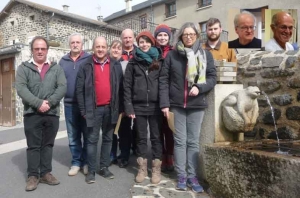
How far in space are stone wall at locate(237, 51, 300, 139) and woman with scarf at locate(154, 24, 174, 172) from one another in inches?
41.7

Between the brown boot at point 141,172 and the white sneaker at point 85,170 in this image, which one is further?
the white sneaker at point 85,170

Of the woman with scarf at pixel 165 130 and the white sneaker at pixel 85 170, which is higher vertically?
the woman with scarf at pixel 165 130

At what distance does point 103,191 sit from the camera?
3.27 meters

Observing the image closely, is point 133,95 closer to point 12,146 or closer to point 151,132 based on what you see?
point 151,132

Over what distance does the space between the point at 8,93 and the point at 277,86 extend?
33.4ft

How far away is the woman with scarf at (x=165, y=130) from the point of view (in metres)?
3.52

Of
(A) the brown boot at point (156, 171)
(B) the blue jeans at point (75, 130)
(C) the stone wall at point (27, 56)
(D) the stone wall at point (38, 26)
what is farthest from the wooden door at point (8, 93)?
(A) the brown boot at point (156, 171)

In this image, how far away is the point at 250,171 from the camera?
254cm

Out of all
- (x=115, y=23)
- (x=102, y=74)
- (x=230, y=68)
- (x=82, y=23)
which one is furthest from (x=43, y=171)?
(x=115, y=23)

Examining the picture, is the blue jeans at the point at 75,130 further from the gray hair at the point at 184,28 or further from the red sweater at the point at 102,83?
the gray hair at the point at 184,28

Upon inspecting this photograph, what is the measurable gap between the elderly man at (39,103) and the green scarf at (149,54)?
36.9 inches

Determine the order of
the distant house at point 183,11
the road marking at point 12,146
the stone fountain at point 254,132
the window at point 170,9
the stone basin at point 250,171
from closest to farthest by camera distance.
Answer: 1. the stone basin at point 250,171
2. the stone fountain at point 254,132
3. the road marking at point 12,146
4. the distant house at point 183,11
5. the window at point 170,9

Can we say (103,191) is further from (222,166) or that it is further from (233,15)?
(233,15)

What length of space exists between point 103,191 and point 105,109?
3.00ft
